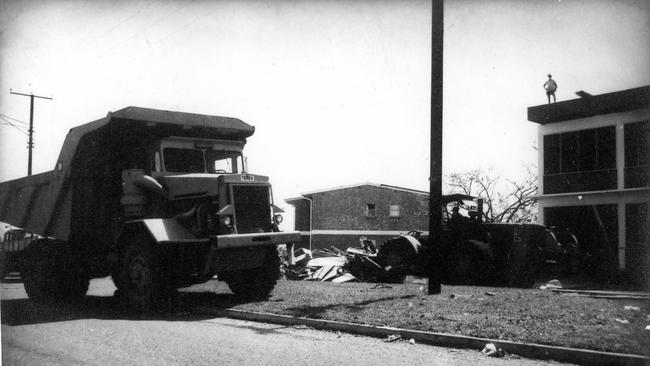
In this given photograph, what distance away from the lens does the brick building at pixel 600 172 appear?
2166cm

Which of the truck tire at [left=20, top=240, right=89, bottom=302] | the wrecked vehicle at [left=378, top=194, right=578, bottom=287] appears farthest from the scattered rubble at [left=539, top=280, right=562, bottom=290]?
the truck tire at [left=20, top=240, right=89, bottom=302]

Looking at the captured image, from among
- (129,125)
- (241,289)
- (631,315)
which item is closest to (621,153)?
(631,315)

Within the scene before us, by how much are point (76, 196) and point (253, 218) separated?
3.69m

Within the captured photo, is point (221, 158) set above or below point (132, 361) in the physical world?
above

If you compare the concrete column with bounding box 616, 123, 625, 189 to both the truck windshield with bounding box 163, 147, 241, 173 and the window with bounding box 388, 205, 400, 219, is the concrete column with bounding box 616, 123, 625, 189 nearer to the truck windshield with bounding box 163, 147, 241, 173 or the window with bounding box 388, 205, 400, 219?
the window with bounding box 388, 205, 400, 219

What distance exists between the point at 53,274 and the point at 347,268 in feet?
27.1

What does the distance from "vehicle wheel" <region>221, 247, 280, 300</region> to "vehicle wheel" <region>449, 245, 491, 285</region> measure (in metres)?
5.43

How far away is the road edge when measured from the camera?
589cm

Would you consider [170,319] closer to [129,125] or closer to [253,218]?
[253,218]

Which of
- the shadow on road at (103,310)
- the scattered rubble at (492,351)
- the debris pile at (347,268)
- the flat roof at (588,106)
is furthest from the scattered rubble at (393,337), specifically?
the flat roof at (588,106)

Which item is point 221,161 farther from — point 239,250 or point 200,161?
point 239,250

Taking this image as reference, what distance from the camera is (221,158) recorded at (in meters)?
11.1

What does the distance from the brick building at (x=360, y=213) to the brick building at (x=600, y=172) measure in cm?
1156

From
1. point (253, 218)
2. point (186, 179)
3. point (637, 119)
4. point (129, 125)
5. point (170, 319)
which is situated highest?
point (637, 119)
